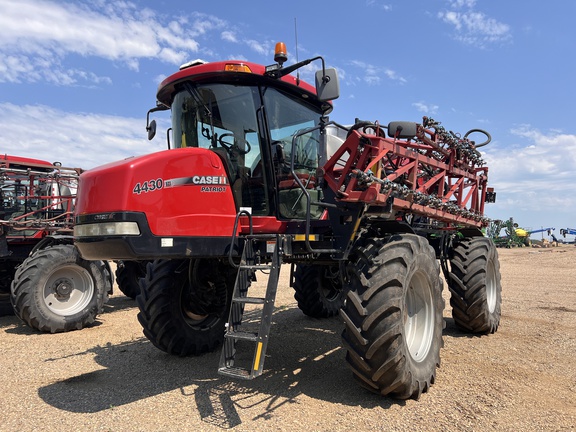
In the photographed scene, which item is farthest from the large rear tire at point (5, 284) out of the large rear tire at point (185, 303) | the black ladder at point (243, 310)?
the black ladder at point (243, 310)

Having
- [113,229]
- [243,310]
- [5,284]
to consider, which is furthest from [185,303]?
[5,284]

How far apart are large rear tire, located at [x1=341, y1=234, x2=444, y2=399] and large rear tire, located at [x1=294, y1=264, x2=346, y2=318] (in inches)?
129

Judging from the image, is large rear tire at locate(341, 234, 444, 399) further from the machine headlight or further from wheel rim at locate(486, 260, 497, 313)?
wheel rim at locate(486, 260, 497, 313)

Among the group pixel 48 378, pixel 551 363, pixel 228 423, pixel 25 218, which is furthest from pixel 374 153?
pixel 25 218

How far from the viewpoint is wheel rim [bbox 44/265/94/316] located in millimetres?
7230

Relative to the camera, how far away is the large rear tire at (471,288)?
19.7ft

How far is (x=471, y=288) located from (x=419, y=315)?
185 cm

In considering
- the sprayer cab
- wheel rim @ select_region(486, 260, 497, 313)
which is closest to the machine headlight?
the sprayer cab

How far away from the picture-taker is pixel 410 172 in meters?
4.97

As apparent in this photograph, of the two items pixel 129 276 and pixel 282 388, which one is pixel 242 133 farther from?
pixel 129 276

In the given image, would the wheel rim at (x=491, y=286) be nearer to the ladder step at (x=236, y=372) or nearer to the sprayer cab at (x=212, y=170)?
the sprayer cab at (x=212, y=170)

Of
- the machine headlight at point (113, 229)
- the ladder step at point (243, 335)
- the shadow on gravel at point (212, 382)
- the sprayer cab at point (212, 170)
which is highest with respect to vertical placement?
the sprayer cab at point (212, 170)

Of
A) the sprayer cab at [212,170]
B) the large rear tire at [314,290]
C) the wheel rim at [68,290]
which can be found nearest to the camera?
the sprayer cab at [212,170]

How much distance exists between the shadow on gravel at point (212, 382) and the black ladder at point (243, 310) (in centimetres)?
35
